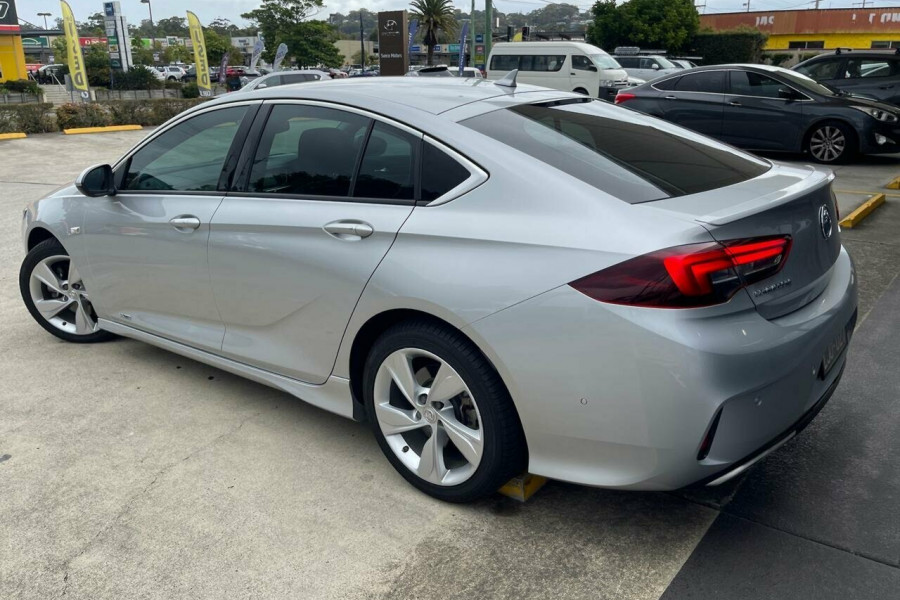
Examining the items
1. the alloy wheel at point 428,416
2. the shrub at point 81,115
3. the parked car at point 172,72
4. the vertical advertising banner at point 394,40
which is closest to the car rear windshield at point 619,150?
the alloy wheel at point 428,416

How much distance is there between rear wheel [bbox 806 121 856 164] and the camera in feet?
35.8

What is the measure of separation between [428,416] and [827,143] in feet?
34.4

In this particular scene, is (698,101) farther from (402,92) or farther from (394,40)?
(394,40)

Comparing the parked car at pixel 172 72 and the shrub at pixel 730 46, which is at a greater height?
the shrub at pixel 730 46

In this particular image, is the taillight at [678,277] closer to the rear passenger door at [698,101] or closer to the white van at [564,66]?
the rear passenger door at [698,101]

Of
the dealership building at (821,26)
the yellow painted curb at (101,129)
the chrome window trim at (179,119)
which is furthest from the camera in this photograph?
the dealership building at (821,26)

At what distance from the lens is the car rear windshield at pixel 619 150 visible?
256 centimetres

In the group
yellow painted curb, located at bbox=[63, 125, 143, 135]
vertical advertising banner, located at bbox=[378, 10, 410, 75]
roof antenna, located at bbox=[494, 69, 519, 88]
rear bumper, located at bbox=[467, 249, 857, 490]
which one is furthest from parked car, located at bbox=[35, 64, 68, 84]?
rear bumper, located at bbox=[467, 249, 857, 490]

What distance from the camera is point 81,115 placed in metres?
19.3

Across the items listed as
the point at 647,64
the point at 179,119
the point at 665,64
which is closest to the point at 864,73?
the point at 179,119

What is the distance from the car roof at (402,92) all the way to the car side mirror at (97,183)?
83 centimetres

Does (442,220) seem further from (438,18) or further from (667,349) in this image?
(438,18)

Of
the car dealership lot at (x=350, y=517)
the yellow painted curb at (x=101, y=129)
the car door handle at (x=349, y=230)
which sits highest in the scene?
the car door handle at (x=349, y=230)

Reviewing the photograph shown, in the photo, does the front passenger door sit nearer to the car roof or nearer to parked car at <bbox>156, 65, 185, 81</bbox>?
the car roof
